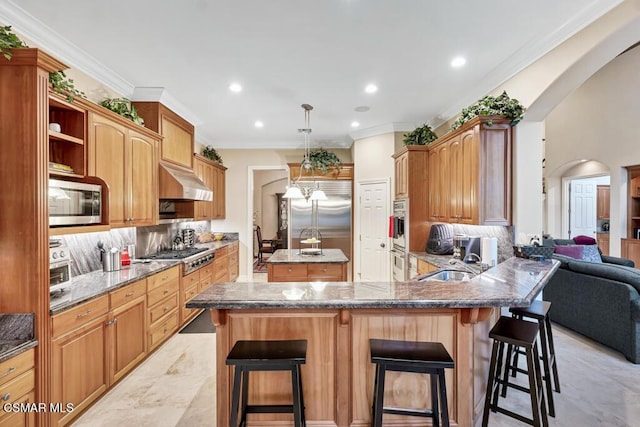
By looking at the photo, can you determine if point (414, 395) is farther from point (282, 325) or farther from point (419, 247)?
point (419, 247)

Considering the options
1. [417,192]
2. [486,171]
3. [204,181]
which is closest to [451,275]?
[486,171]

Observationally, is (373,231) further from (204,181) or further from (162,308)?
(162,308)

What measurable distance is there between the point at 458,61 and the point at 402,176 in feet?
6.56

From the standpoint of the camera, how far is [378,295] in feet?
5.89

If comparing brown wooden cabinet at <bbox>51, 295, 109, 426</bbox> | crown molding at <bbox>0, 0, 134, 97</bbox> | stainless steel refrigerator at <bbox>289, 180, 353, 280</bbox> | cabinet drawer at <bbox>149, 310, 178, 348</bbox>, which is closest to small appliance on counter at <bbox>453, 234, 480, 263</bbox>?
stainless steel refrigerator at <bbox>289, 180, 353, 280</bbox>

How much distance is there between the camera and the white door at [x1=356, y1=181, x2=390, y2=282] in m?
5.48

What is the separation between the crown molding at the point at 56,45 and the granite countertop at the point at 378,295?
256 centimetres

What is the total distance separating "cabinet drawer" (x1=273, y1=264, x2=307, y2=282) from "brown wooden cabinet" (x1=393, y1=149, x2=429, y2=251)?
5.68 ft

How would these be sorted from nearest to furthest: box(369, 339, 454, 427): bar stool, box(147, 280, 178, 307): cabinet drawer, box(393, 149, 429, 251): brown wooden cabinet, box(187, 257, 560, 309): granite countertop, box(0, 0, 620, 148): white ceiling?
box(369, 339, 454, 427): bar stool, box(187, 257, 560, 309): granite countertop, box(0, 0, 620, 148): white ceiling, box(147, 280, 178, 307): cabinet drawer, box(393, 149, 429, 251): brown wooden cabinet

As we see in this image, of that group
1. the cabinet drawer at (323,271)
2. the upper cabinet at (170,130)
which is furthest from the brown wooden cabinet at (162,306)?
the cabinet drawer at (323,271)

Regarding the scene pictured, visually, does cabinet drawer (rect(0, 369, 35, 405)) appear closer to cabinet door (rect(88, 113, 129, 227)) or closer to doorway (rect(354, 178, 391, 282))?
cabinet door (rect(88, 113, 129, 227))

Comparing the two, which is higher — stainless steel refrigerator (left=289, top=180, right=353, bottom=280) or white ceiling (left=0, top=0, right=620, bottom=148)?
white ceiling (left=0, top=0, right=620, bottom=148)

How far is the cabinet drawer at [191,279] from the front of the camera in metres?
3.86

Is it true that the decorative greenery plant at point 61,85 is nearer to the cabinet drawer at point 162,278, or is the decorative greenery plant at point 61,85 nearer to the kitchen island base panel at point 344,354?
the cabinet drawer at point 162,278
